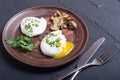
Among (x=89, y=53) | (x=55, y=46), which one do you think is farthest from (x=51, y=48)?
(x=89, y=53)

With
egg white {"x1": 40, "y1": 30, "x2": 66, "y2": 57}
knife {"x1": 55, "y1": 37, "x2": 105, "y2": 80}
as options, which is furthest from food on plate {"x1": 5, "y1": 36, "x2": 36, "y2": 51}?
knife {"x1": 55, "y1": 37, "x2": 105, "y2": 80}

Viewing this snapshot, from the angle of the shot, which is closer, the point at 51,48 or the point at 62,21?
the point at 51,48

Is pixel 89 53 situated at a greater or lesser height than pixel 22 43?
lesser

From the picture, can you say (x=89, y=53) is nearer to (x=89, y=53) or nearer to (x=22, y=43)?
(x=89, y=53)

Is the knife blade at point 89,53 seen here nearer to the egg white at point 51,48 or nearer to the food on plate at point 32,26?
the egg white at point 51,48

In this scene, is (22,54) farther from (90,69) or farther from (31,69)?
(90,69)

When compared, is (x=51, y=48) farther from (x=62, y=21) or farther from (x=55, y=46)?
(x=62, y=21)
